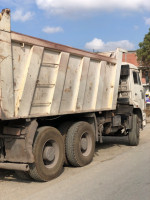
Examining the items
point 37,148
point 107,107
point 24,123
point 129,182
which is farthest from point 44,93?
point 107,107

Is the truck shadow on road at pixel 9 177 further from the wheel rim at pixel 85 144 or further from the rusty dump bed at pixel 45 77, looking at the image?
the wheel rim at pixel 85 144

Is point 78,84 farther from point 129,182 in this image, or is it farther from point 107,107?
point 129,182

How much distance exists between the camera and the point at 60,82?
20.2 feet

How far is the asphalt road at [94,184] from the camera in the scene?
475cm

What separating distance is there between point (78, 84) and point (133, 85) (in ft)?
11.6

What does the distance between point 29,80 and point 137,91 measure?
18.4ft

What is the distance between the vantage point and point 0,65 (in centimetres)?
476

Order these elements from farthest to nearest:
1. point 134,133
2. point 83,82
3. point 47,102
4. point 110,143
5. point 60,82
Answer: point 110,143
point 134,133
point 83,82
point 60,82
point 47,102

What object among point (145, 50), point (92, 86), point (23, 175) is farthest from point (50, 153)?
point (145, 50)

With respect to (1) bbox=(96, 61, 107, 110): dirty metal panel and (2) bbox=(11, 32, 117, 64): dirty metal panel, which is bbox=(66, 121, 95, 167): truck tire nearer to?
(1) bbox=(96, 61, 107, 110): dirty metal panel

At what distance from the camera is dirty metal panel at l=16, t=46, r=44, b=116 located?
5242mm

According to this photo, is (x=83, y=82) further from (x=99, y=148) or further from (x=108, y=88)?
(x=99, y=148)

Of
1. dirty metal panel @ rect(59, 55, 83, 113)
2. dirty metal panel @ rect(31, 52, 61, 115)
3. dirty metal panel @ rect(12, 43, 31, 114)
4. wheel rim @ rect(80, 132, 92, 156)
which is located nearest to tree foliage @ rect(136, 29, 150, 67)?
wheel rim @ rect(80, 132, 92, 156)

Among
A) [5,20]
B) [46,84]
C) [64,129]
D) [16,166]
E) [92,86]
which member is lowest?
[16,166]
